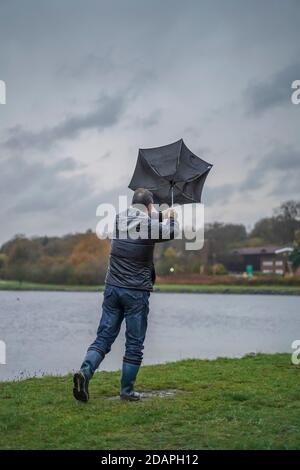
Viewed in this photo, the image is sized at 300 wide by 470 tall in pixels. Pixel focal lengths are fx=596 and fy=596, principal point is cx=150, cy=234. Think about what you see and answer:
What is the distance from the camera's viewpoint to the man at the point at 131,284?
7.68 meters

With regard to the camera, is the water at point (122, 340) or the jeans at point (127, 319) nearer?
the jeans at point (127, 319)

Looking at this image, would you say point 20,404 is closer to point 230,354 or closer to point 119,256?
point 119,256

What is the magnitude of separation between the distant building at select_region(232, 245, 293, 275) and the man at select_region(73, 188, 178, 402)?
380ft

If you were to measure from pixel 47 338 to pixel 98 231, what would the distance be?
16.1 meters

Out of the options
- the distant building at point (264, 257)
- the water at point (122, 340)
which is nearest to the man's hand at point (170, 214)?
the water at point (122, 340)

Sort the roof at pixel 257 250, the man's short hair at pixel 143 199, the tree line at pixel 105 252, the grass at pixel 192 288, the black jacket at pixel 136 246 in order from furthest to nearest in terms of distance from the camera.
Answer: the roof at pixel 257 250 < the tree line at pixel 105 252 < the grass at pixel 192 288 < the man's short hair at pixel 143 199 < the black jacket at pixel 136 246

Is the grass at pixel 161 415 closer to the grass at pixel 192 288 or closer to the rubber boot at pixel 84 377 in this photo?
the rubber boot at pixel 84 377

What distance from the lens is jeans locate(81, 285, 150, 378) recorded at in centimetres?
769

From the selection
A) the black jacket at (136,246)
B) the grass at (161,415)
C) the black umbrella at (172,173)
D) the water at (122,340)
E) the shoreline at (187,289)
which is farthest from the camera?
the shoreline at (187,289)

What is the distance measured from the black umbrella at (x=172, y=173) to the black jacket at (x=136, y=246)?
41.3 inches

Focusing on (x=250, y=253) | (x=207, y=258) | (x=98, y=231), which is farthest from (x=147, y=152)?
(x=250, y=253)

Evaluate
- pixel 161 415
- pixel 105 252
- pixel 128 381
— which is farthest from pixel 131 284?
pixel 105 252

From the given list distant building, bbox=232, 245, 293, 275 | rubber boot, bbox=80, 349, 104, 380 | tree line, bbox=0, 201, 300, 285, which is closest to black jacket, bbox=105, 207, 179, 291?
rubber boot, bbox=80, 349, 104, 380

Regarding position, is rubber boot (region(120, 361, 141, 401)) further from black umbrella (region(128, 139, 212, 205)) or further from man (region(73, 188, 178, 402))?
black umbrella (region(128, 139, 212, 205))
